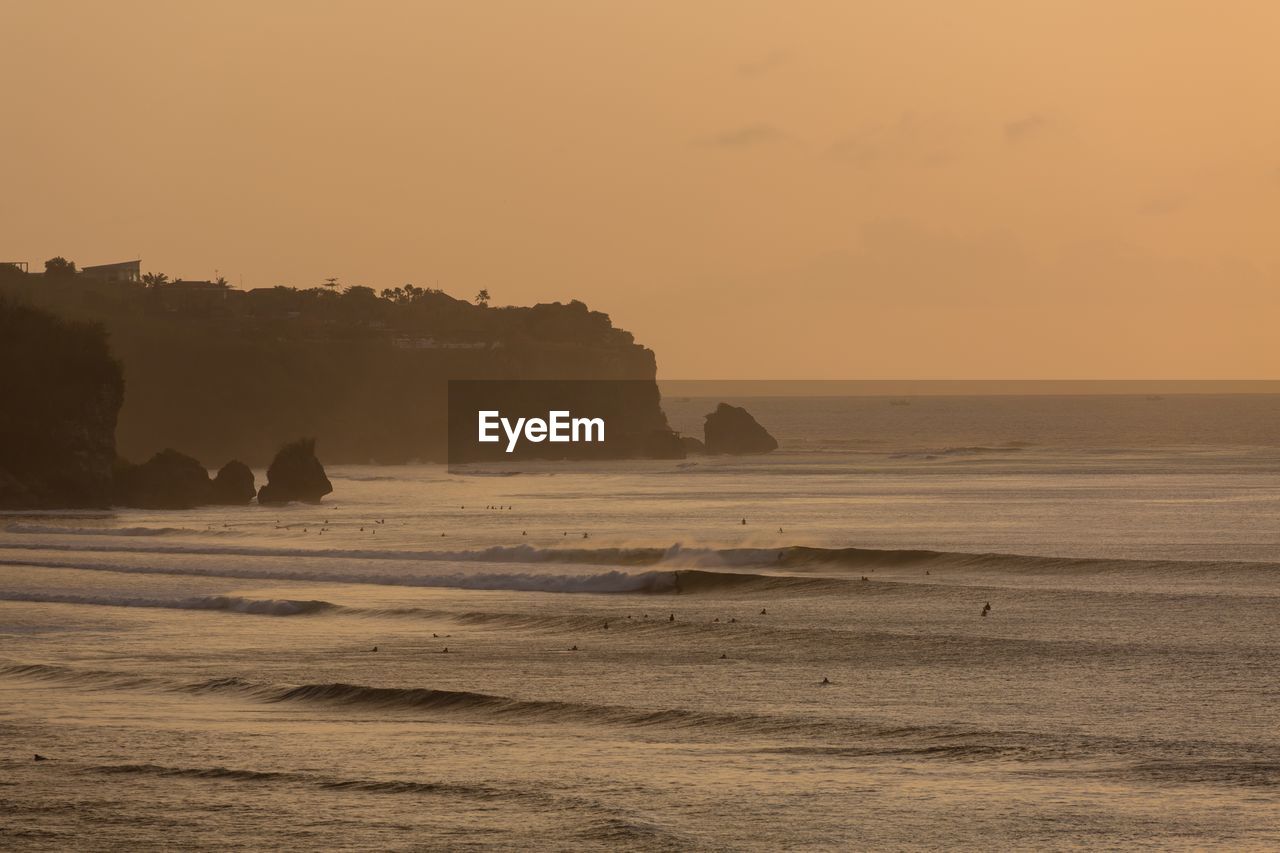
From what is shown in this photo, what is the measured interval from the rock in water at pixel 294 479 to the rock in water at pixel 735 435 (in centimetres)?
8279

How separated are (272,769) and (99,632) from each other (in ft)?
55.3

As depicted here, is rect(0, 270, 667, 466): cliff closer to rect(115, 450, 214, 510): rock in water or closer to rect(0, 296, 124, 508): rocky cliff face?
rect(0, 296, 124, 508): rocky cliff face

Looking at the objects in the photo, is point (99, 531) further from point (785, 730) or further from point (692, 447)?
point (692, 447)

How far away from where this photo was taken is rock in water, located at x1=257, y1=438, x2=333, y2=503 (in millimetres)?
93562

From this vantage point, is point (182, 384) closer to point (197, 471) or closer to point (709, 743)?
point (197, 471)

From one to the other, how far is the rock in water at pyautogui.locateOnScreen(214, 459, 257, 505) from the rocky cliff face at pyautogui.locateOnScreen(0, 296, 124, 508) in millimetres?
6752

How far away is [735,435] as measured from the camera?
17612 centimetres

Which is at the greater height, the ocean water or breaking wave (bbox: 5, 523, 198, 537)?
breaking wave (bbox: 5, 523, 198, 537)

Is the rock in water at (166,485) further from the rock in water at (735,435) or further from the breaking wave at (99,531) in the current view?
the rock in water at (735,435)

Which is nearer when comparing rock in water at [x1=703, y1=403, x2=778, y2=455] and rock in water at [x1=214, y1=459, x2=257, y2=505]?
rock in water at [x1=214, y1=459, x2=257, y2=505]

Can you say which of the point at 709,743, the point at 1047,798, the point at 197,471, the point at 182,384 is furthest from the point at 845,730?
the point at 182,384

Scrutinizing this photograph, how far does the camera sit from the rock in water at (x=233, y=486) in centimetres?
9544

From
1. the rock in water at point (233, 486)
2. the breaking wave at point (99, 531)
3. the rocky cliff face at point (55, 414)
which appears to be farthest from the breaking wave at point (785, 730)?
the rocky cliff face at point (55, 414)

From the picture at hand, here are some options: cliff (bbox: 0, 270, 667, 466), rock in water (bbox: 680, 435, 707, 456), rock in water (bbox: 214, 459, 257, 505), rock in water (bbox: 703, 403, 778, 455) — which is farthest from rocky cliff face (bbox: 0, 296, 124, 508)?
rock in water (bbox: 703, 403, 778, 455)
